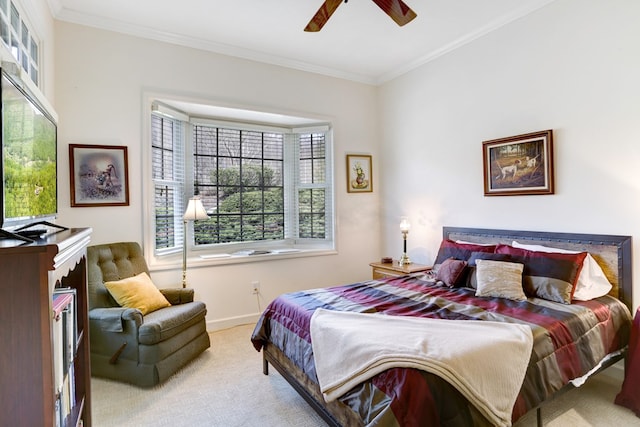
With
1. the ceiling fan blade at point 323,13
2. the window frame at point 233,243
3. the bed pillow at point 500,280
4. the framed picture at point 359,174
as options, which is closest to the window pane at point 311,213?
the window frame at point 233,243

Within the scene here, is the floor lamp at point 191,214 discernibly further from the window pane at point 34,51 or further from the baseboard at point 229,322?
the window pane at point 34,51

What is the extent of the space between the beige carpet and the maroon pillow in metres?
1.18

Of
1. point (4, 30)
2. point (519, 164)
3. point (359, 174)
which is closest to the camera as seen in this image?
point (4, 30)

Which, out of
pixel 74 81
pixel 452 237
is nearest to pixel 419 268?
pixel 452 237

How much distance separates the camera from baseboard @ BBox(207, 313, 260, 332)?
3.67 metres

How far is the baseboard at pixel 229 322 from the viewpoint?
3.67m

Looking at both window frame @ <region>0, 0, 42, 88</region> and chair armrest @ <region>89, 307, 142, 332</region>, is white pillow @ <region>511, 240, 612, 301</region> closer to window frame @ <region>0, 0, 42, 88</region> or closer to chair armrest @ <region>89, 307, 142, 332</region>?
chair armrest @ <region>89, 307, 142, 332</region>

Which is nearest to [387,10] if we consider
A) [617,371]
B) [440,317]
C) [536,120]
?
[536,120]

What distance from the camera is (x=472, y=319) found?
2092 millimetres

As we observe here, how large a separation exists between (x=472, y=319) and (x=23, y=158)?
7.71 feet

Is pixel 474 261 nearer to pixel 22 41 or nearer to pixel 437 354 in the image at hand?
pixel 437 354

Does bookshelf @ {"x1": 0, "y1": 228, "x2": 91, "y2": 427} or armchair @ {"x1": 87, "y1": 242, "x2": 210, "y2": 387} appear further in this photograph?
armchair @ {"x1": 87, "y1": 242, "x2": 210, "y2": 387}

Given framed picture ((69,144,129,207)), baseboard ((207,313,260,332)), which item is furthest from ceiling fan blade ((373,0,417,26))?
baseboard ((207,313,260,332))

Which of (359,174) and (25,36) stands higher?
(25,36)
